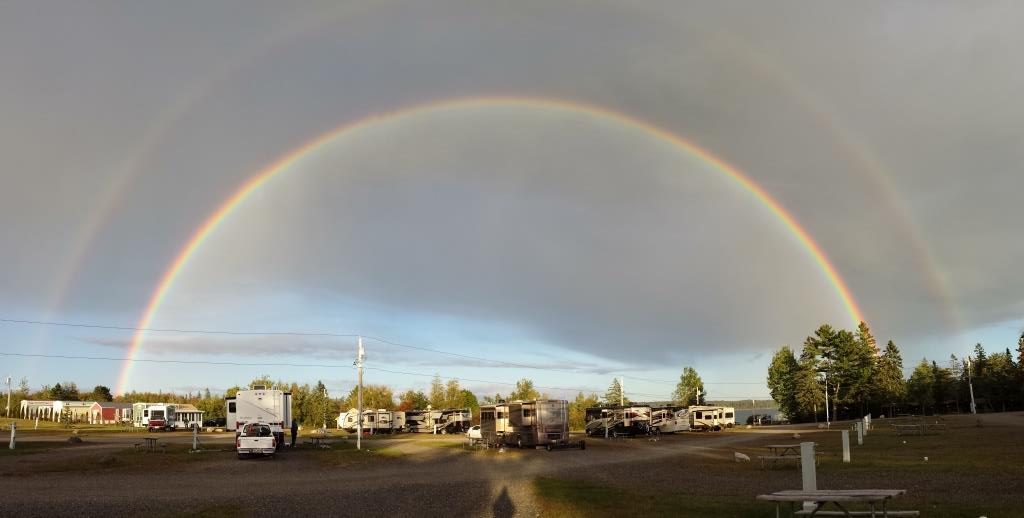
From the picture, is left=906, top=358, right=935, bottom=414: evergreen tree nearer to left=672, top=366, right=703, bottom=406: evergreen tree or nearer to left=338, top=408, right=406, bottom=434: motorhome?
left=672, top=366, right=703, bottom=406: evergreen tree

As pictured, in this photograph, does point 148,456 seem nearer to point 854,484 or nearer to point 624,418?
point 854,484

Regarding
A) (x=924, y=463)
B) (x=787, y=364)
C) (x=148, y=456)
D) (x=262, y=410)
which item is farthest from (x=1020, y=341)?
(x=148, y=456)

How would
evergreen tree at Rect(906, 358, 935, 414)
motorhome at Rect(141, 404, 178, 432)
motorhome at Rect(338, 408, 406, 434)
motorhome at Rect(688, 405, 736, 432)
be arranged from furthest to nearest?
1. evergreen tree at Rect(906, 358, 935, 414)
2. motorhome at Rect(141, 404, 178, 432)
3. motorhome at Rect(338, 408, 406, 434)
4. motorhome at Rect(688, 405, 736, 432)

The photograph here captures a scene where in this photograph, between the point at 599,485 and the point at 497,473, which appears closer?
the point at 599,485

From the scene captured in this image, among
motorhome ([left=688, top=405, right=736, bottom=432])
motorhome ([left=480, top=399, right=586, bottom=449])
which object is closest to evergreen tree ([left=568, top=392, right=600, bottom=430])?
motorhome ([left=688, top=405, right=736, bottom=432])

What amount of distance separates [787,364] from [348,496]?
12956 cm

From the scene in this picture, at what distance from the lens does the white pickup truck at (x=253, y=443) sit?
3703cm

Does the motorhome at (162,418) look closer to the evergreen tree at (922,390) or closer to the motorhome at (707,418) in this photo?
the motorhome at (707,418)

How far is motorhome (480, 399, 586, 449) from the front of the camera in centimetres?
4756

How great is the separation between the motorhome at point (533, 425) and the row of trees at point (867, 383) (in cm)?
7833

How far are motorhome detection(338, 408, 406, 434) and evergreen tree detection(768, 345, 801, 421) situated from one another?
65.1 m

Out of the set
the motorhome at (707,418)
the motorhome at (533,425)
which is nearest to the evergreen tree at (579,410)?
the motorhome at (707,418)

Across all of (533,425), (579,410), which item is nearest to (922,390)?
(579,410)

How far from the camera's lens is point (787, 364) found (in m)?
137
